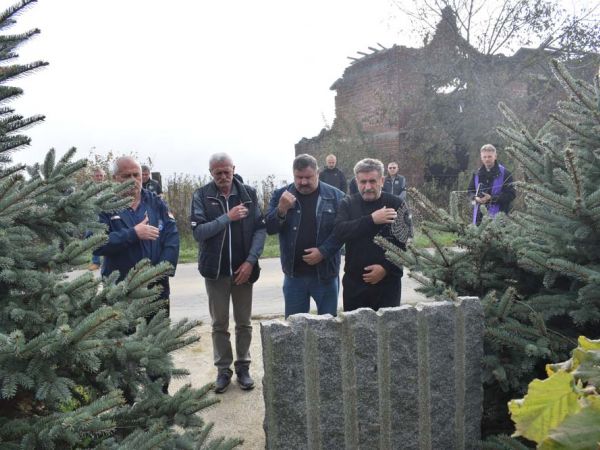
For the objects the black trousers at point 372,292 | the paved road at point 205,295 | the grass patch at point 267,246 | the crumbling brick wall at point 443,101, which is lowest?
the paved road at point 205,295

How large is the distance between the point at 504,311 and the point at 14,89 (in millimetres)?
2462

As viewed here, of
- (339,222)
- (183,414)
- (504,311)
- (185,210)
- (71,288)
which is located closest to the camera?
(71,288)

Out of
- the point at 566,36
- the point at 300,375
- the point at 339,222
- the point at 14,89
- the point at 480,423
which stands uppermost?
the point at 566,36

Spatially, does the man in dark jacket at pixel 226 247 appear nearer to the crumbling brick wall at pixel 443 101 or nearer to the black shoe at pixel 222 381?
the black shoe at pixel 222 381

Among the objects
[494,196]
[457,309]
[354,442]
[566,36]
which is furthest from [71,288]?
[566,36]

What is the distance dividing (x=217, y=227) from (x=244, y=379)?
51.4 inches

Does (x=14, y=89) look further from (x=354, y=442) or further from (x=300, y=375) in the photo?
(x=354, y=442)

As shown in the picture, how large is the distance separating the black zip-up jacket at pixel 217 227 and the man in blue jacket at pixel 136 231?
24cm

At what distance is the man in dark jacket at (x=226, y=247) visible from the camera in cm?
417

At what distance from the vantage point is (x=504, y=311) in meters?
2.76

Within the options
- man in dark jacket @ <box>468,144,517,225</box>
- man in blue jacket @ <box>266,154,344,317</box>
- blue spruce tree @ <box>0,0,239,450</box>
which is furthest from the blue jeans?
man in dark jacket @ <box>468,144,517,225</box>

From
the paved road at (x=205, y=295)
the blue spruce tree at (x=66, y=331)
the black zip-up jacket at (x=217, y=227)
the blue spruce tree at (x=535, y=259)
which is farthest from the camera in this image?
the paved road at (x=205, y=295)

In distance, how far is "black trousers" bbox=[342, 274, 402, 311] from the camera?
3812 mm

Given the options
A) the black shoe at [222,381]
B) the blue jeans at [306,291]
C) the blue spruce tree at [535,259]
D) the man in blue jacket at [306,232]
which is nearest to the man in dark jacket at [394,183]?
the man in blue jacket at [306,232]
